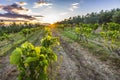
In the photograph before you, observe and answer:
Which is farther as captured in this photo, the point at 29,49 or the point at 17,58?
the point at 29,49

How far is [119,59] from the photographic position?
90.1 ft

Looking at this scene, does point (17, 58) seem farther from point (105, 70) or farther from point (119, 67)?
point (119, 67)

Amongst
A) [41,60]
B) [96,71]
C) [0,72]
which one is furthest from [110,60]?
[41,60]

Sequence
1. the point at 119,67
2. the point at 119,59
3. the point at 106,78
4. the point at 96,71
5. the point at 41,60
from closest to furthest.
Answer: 1. the point at 41,60
2. the point at 106,78
3. the point at 96,71
4. the point at 119,67
5. the point at 119,59

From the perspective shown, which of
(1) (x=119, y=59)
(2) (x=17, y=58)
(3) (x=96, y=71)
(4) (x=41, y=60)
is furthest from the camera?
(1) (x=119, y=59)

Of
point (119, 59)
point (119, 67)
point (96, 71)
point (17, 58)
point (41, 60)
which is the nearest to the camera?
point (17, 58)

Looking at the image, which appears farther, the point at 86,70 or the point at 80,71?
the point at 86,70

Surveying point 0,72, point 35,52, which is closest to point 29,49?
point 35,52

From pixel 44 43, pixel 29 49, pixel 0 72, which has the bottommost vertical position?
pixel 0 72

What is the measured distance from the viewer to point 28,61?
12023mm

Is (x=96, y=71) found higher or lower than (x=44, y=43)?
lower

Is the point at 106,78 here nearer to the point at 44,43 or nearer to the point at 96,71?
the point at 96,71

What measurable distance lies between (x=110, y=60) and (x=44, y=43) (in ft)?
29.0

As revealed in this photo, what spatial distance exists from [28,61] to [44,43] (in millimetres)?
13392
